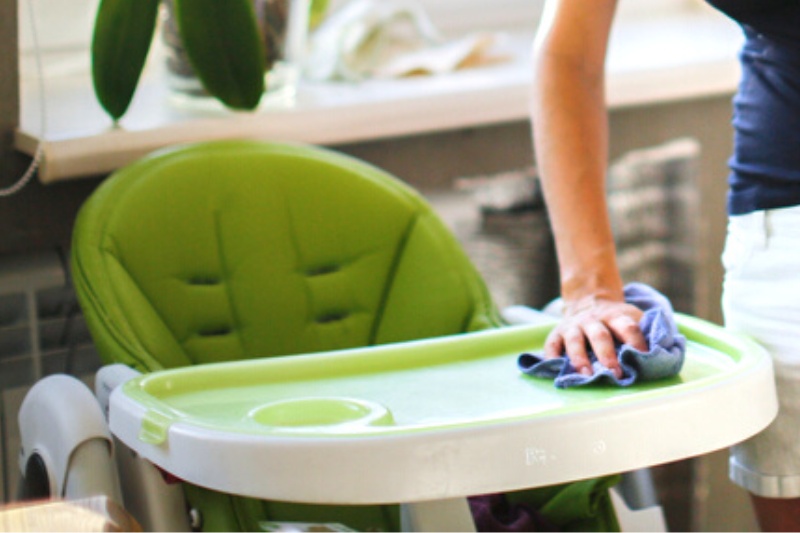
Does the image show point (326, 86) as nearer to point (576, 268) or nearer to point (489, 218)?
point (489, 218)

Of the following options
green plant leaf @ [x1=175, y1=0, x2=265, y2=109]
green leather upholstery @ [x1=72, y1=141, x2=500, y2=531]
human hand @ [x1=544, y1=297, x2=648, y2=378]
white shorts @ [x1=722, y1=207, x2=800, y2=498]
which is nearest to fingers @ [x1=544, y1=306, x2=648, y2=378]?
human hand @ [x1=544, y1=297, x2=648, y2=378]

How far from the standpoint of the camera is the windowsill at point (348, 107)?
1504 mm

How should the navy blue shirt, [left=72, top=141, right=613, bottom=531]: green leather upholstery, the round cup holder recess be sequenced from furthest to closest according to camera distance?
[left=72, top=141, right=613, bottom=531]: green leather upholstery < the navy blue shirt < the round cup holder recess

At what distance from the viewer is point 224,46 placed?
4.68ft

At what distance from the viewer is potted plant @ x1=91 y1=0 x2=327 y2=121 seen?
4.54 ft

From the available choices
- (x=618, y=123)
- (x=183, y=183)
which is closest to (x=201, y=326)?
(x=183, y=183)

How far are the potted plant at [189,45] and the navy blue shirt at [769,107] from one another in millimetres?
560

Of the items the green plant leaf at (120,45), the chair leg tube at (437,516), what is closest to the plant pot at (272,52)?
the green plant leaf at (120,45)

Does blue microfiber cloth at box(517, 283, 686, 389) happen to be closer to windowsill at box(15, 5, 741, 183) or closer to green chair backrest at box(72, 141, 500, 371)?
green chair backrest at box(72, 141, 500, 371)

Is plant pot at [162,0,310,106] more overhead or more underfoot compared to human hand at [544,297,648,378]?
more overhead

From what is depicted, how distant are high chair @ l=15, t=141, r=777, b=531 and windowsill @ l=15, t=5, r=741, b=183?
0.13m

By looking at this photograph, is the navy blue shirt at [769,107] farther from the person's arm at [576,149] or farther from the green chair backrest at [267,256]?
the green chair backrest at [267,256]

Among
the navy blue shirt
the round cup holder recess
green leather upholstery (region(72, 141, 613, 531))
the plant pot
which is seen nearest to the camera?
the round cup holder recess

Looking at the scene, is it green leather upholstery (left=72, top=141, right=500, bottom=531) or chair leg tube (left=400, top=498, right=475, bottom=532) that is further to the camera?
green leather upholstery (left=72, top=141, right=500, bottom=531)
